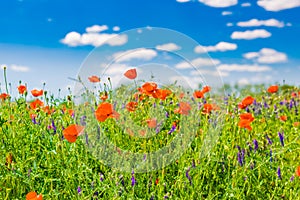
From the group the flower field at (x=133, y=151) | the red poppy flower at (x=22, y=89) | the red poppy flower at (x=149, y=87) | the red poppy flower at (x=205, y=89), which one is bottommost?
the flower field at (x=133, y=151)

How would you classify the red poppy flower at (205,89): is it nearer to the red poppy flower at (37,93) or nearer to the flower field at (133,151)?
the flower field at (133,151)

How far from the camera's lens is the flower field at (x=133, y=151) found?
2.50 metres

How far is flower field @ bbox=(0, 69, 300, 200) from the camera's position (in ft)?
8.20

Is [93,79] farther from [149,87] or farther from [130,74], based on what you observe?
[149,87]

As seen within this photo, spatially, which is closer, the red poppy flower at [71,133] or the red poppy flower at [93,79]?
the red poppy flower at [71,133]

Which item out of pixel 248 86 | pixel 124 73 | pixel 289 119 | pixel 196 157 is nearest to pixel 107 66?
pixel 124 73

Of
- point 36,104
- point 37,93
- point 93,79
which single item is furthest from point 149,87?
point 37,93

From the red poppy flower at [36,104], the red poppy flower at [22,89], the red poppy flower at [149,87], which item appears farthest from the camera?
the red poppy flower at [22,89]

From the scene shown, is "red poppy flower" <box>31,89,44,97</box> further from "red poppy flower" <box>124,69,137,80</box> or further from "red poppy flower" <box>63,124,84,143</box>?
"red poppy flower" <box>63,124,84,143</box>

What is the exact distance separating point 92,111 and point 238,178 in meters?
1.16

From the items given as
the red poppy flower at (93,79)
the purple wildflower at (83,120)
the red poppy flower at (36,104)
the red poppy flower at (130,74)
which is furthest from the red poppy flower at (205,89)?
the red poppy flower at (36,104)

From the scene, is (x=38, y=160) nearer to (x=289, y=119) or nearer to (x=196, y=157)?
(x=196, y=157)

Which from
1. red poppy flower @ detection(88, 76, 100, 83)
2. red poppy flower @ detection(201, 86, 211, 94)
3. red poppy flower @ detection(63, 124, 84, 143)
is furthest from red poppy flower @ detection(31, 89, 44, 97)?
red poppy flower @ detection(201, 86, 211, 94)

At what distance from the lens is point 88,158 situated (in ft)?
9.61
